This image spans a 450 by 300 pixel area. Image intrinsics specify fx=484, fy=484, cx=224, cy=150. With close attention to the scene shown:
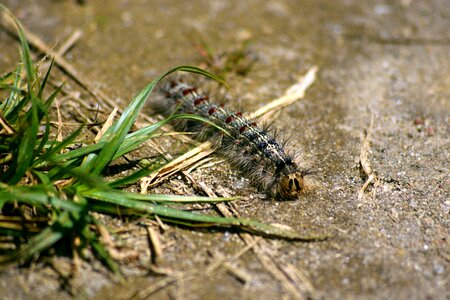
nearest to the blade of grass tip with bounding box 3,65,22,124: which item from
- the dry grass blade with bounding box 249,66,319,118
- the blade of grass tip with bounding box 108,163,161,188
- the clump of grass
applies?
the clump of grass

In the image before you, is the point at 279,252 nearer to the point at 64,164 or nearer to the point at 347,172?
the point at 347,172

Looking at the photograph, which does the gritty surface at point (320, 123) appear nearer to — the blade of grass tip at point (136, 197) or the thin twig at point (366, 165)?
the thin twig at point (366, 165)

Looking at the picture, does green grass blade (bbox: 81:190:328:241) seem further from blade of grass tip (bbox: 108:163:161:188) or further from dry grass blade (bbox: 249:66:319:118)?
dry grass blade (bbox: 249:66:319:118)

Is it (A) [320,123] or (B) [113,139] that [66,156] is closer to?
(B) [113,139]

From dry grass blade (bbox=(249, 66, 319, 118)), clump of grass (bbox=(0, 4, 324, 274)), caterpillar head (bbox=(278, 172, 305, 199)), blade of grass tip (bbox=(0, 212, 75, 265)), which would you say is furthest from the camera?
dry grass blade (bbox=(249, 66, 319, 118))

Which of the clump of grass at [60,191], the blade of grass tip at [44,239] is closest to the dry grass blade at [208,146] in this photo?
the clump of grass at [60,191]
